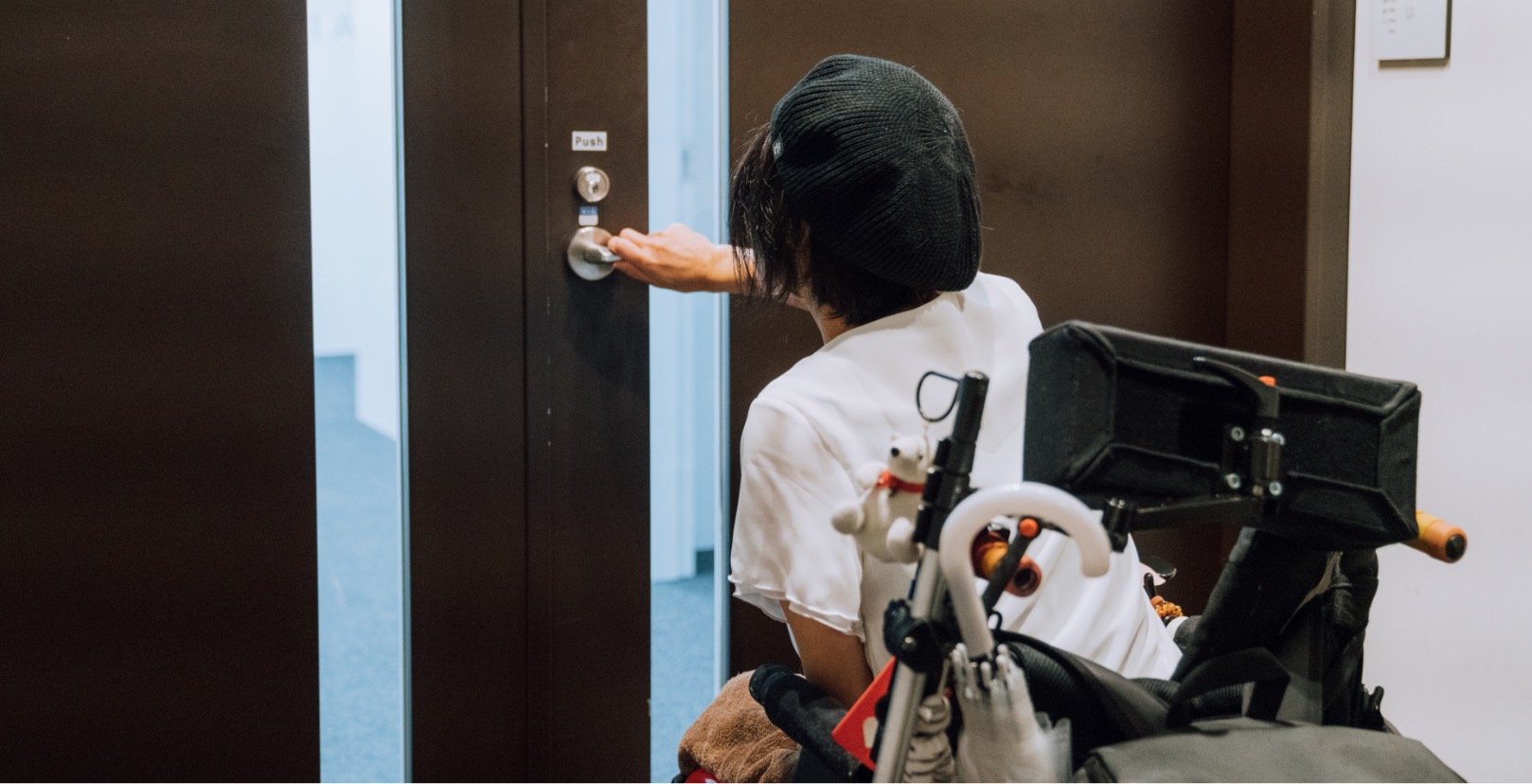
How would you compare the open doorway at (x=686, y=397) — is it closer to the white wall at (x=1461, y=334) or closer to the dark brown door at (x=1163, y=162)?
the dark brown door at (x=1163, y=162)

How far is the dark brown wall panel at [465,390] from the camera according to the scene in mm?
1674

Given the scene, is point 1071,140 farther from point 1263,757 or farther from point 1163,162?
point 1263,757

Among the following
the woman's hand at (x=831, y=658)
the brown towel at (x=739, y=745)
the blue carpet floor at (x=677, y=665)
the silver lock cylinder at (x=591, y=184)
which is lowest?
the blue carpet floor at (x=677, y=665)

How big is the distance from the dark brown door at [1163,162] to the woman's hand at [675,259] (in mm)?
275

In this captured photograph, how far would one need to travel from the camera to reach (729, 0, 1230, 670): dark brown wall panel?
74.5 inches

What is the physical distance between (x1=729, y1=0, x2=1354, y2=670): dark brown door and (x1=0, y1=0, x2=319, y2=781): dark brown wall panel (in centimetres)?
72

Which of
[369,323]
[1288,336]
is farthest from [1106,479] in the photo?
[1288,336]

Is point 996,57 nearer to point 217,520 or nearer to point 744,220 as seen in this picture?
point 744,220

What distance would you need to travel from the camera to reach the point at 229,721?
5.47 ft

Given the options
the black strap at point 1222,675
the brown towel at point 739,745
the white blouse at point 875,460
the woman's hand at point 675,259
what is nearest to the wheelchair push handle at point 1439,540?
the black strap at point 1222,675

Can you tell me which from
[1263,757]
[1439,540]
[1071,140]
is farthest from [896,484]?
[1071,140]

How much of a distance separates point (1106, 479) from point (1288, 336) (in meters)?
1.48

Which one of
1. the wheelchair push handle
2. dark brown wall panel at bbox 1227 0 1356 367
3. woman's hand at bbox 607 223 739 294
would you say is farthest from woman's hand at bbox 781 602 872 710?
dark brown wall panel at bbox 1227 0 1356 367

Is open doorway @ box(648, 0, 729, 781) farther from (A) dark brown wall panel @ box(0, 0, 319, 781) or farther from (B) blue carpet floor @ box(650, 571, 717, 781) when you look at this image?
(A) dark brown wall panel @ box(0, 0, 319, 781)
